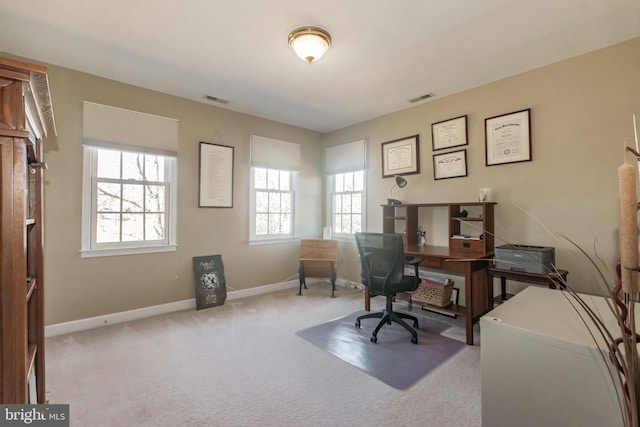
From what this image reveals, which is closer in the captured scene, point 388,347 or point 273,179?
point 388,347

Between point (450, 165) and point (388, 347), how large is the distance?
7.38 feet

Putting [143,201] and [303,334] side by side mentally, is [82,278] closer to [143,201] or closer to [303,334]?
[143,201]

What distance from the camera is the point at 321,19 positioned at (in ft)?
7.32

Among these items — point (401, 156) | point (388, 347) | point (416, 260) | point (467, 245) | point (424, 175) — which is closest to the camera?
point (388, 347)

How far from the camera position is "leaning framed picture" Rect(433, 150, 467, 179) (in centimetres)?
351

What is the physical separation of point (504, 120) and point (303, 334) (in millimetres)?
3070

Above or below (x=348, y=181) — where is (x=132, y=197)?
below

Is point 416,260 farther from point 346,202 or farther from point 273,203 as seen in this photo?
point 273,203

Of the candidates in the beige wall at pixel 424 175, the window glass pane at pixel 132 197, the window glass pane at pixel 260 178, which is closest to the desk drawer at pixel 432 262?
the beige wall at pixel 424 175

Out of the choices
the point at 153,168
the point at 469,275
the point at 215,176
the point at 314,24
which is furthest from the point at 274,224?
the point at 314,24

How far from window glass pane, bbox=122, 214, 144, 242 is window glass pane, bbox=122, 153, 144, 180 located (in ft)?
1.50

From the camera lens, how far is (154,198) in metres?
3.59

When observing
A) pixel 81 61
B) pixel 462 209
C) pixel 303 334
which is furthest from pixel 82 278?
pixel 462 209

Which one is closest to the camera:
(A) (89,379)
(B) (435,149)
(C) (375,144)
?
(A) (89,379)
